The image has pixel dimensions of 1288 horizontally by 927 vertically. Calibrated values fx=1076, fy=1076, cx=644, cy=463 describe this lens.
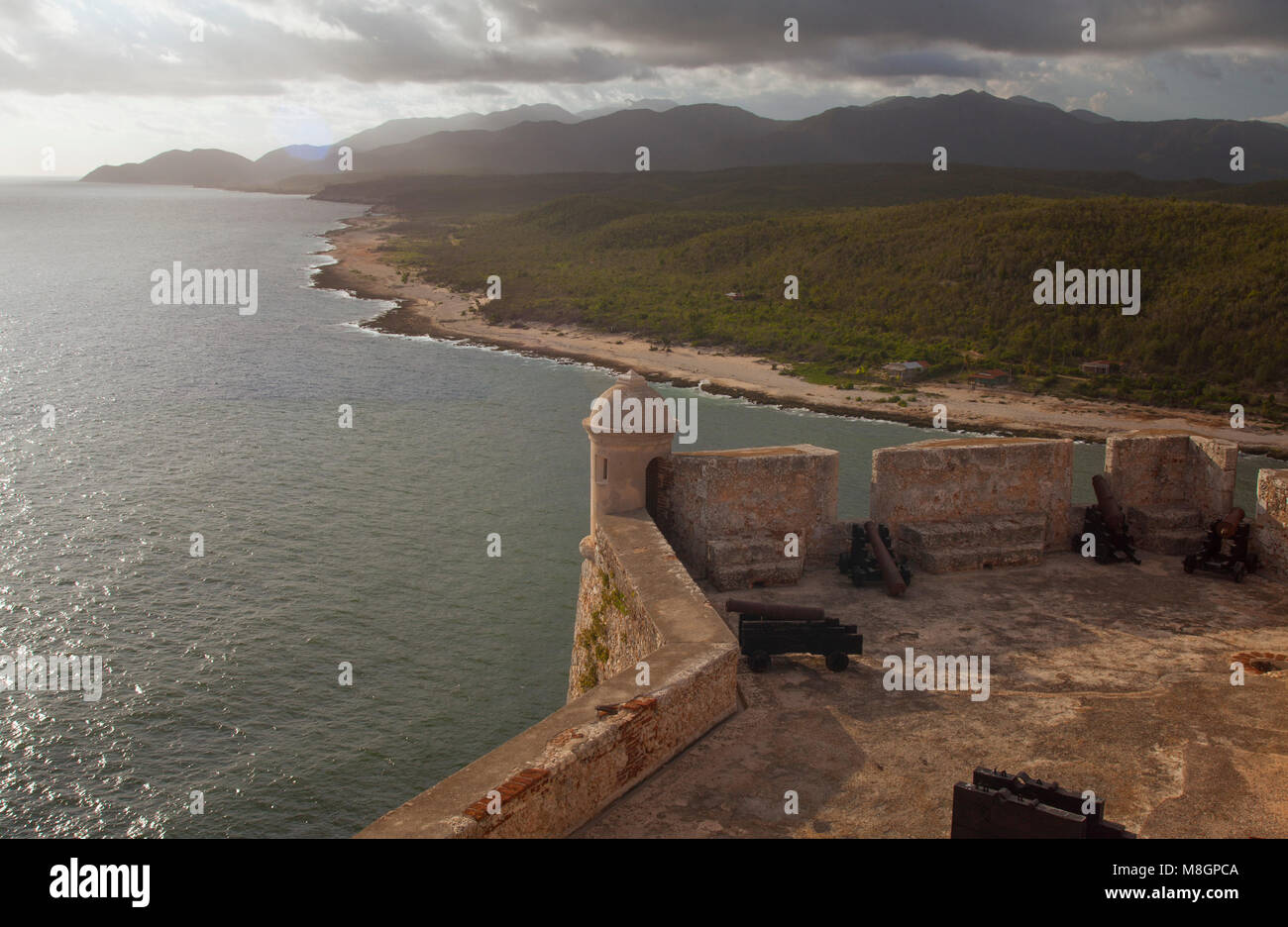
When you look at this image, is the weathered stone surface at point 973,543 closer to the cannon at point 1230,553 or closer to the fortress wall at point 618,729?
the cannon at point 1230,553

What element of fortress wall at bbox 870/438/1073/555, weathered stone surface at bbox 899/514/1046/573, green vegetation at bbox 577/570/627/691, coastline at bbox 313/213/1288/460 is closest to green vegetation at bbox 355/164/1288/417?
coastline at bbox 313/213/1288/460

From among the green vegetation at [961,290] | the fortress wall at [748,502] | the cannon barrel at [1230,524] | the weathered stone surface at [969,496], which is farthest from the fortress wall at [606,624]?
the green vegetation at [961,290]

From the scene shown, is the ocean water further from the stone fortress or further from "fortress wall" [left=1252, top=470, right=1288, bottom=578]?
"fortress wall" [left=1252, top=470, right=1288, bottom=578]

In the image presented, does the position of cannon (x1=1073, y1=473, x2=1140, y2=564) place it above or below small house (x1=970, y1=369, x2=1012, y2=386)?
below

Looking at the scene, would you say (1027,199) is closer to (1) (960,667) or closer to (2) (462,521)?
(2) (462,521)

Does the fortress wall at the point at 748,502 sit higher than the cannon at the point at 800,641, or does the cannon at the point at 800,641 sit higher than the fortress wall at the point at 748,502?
the fortress wall at the point at 748,502

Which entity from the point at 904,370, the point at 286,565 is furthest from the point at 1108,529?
the point at 904,370
